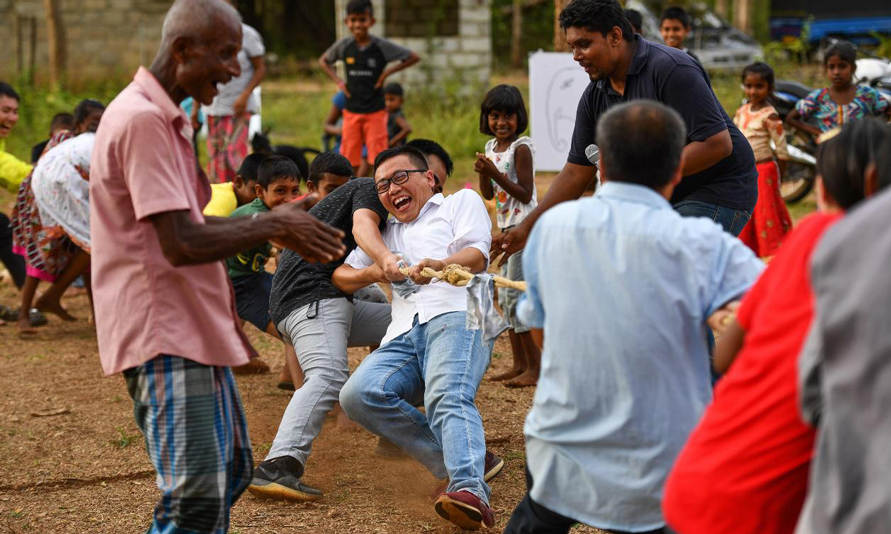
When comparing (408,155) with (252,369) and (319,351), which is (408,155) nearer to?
(319,351)

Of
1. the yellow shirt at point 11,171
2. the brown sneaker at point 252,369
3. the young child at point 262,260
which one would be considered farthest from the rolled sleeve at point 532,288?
the yellow shirt at point 11,171

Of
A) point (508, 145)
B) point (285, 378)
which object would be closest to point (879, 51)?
point (508, 145)

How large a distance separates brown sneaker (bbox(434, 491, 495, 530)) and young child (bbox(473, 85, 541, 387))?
1.96m

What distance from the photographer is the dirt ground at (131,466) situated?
4059mm

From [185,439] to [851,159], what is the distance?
186cm

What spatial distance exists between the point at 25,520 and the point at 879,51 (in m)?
12.3

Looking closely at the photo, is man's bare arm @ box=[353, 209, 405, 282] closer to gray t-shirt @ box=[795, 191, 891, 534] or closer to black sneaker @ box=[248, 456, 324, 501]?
black sneaker @ box=[248, 456, 324, 501]

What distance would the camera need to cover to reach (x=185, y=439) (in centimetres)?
279

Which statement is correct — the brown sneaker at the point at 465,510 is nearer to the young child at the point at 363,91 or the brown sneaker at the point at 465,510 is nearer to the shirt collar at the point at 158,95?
the shirt collar at the point at 158,95

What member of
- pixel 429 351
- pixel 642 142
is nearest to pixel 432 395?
pixel 429 351

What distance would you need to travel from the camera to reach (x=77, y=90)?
17266mm

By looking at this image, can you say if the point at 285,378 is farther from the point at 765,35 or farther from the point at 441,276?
the point at 765,35

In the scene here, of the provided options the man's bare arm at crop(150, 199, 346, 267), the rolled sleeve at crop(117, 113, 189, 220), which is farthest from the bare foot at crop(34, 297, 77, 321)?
the rolled sleeve at crop(117, 113, 189, 220)

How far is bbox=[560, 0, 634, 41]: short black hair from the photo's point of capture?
3992 mm
